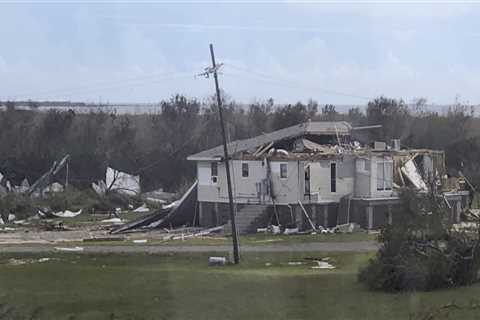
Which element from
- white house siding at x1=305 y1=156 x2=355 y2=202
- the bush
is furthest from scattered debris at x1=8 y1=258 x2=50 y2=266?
white house siding at x1=305 y1=156 x2=355 y2=202

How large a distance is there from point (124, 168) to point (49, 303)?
160 feet

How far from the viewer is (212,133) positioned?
68.5m

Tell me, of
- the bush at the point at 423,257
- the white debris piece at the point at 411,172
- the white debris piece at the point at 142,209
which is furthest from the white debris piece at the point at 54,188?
the bush at the point at 423,257

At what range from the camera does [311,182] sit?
44031mm

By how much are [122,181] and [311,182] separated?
20736mm

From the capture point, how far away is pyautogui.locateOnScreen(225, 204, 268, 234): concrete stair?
43281 mm

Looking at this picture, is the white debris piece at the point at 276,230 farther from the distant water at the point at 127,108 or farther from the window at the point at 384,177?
the distant water at the point at 127,108

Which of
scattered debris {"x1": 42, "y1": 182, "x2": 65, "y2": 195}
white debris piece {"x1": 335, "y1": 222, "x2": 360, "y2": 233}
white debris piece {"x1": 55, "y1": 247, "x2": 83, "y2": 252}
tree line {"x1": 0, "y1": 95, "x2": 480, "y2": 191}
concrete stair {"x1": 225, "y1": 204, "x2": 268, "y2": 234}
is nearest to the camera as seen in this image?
white debris piece {"x1": 55, "y1": 247, "x2": 83, "y2": 252}

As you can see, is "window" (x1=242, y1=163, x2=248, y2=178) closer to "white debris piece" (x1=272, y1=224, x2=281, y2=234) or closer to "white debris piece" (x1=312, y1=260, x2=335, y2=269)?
"white debris piece" (x1=272, y1=224, x2=281, y2=234)

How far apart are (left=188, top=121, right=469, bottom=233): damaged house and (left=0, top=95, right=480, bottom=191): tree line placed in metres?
14.4

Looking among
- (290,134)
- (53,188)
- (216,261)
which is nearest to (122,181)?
(53,188)

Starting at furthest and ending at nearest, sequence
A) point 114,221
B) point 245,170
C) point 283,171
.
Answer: point 114,221 → point 245,170 → point 283,171

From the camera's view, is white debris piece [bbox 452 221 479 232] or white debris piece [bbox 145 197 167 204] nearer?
white debris piece [bbox 452 221 479 232]

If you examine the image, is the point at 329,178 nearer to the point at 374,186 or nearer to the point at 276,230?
the point at 374,186
